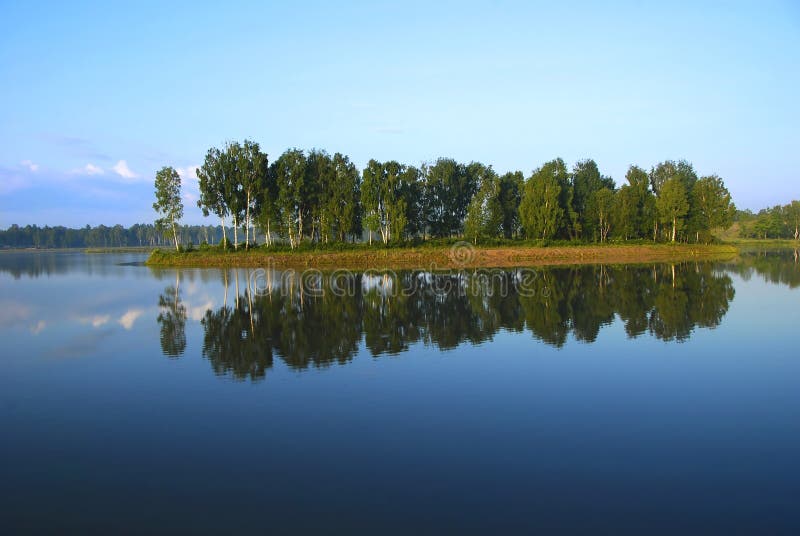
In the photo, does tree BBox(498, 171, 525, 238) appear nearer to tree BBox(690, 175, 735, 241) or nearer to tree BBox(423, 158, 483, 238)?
tree BBox(423, 158, 483, 238)

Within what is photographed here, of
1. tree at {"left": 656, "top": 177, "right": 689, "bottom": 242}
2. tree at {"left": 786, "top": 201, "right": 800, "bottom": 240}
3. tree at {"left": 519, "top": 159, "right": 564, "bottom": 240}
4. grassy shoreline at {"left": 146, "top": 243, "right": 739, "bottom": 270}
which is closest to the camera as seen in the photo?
grassy shoreline at {"left": 146, "top": 243, "right": 739, "bottom": 270}

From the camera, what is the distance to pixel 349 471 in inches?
315

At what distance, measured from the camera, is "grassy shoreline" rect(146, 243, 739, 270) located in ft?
179

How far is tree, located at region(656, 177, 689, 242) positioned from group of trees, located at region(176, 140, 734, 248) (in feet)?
0.41

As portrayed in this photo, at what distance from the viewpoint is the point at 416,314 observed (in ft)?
72.0

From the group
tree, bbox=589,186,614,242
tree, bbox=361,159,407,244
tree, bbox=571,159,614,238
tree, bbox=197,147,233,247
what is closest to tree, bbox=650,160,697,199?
tree, bbox=571,159,614,238

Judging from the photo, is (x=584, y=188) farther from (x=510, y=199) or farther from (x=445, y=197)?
(x=445, y=197)

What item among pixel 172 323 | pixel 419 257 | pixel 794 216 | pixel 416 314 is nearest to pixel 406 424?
pixel 416 314

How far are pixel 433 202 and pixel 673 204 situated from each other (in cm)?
3016

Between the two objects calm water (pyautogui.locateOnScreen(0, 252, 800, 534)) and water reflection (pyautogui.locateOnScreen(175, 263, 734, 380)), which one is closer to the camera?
calm water (pyautogui.locateOnScreen(0, 252, 800, 534))

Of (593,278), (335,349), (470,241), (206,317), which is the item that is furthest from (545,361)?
(470,241)

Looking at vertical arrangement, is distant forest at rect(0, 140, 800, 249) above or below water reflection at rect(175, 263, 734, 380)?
above

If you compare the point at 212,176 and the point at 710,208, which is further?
the point at 710,208

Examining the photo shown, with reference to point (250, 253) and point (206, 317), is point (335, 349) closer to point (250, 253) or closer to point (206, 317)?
point (206, 317)
